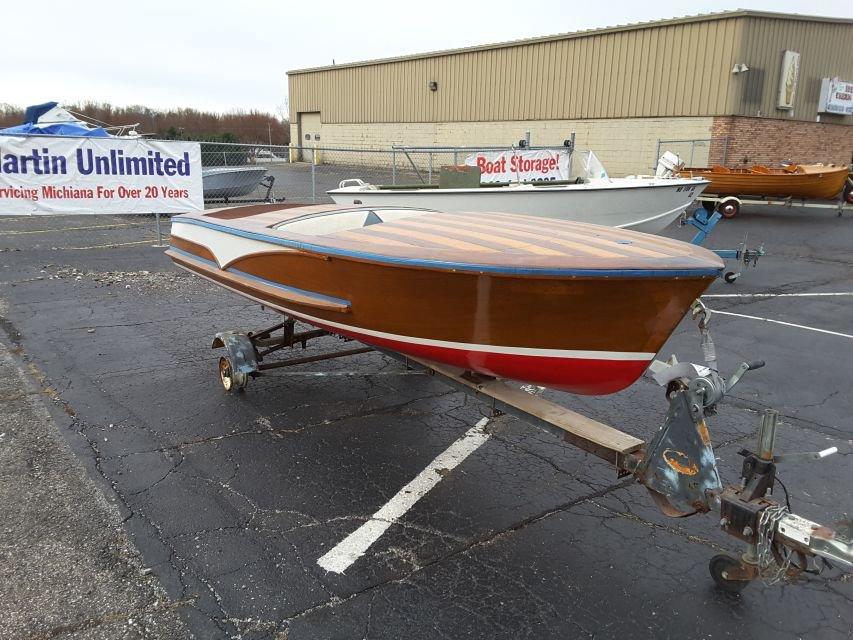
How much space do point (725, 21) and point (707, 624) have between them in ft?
63.9

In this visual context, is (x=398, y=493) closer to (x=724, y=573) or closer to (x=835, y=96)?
(x=724, y=573)

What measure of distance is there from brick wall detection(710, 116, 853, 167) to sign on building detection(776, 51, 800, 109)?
1.82 ft

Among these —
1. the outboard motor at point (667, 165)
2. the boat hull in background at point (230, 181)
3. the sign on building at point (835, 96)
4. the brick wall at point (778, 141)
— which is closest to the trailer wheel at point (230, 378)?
the outboard motor at point (667, 165)

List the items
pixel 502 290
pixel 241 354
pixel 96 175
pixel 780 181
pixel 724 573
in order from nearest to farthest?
pixel 724 573, pixel 502 290, pixel 241 354, pixel 96 175, pixel 780 181

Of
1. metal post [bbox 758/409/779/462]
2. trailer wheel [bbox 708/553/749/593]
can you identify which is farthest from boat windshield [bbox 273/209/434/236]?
trailer wheel [bbox 708/553/749/593]

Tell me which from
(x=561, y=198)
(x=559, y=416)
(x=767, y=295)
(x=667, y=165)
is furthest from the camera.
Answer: (x=667, y=165)

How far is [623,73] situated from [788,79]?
4.78 meters

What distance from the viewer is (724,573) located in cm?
272

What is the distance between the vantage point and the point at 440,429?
445 cm

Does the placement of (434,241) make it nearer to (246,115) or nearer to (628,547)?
(628,547)

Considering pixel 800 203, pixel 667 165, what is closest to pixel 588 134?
pixel 800 203

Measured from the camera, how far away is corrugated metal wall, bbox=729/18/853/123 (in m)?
18.1

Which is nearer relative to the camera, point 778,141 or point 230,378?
point 230,378

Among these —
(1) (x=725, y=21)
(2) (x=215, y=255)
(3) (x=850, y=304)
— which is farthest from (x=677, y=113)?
(2) (x=215, y=255)
